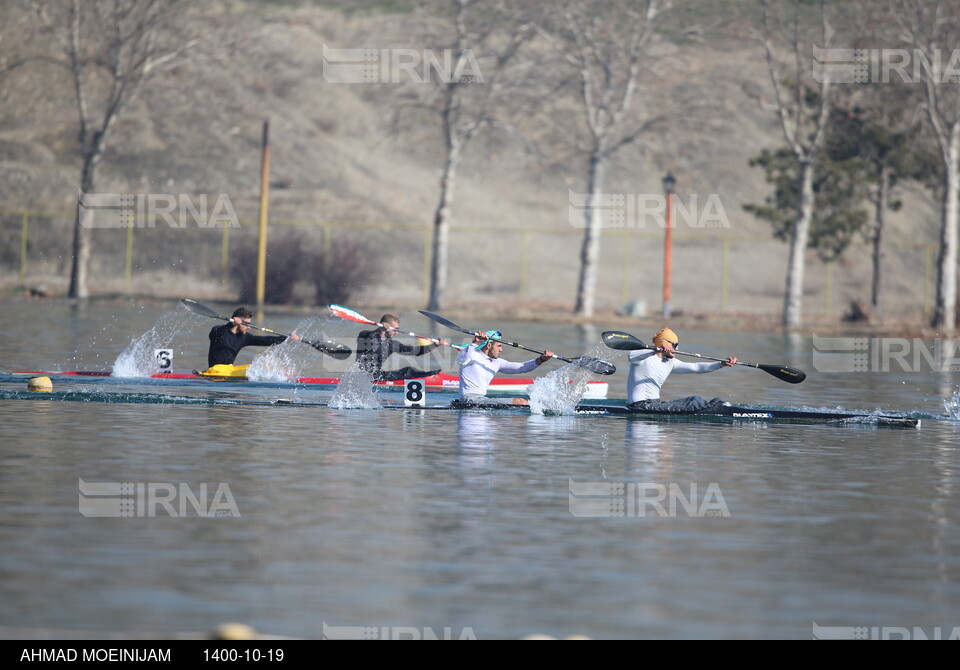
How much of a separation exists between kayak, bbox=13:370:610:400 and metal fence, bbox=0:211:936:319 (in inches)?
1247

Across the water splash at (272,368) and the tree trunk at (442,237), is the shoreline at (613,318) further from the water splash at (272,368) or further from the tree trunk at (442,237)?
the water splash at (272,368)

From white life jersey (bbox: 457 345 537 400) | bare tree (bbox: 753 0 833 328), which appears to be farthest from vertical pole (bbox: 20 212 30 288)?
white life jersey (bbox: 457 345 537 400)

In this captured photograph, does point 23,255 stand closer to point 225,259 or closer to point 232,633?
point 225,259

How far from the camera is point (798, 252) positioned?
49969 mm

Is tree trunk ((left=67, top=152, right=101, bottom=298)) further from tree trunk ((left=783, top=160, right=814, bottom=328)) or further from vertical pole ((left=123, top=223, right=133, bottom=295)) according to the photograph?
tree trunk ((left=783, top=160, right=814, bottom=328))

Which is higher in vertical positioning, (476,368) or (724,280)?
(724,280)

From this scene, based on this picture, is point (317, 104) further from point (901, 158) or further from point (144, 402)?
point (144, 402)

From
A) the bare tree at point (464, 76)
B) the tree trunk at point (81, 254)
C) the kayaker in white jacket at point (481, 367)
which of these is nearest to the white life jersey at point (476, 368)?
the kayaker in white jacket at point (481, 367)

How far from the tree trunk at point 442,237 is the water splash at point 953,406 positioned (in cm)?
2736

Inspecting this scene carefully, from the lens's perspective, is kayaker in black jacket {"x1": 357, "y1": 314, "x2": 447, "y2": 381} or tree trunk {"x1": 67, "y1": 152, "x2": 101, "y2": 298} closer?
kayaker in black jacket {"x1": 357, "y1": 314, "x2": 447, "y2": 381}

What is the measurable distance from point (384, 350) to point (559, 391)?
2665 mm

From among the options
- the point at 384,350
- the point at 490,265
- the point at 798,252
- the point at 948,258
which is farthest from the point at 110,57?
the point at 384,350

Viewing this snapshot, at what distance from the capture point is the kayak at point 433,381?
22375mm

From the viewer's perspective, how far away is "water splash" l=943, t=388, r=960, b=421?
70.1 feet
